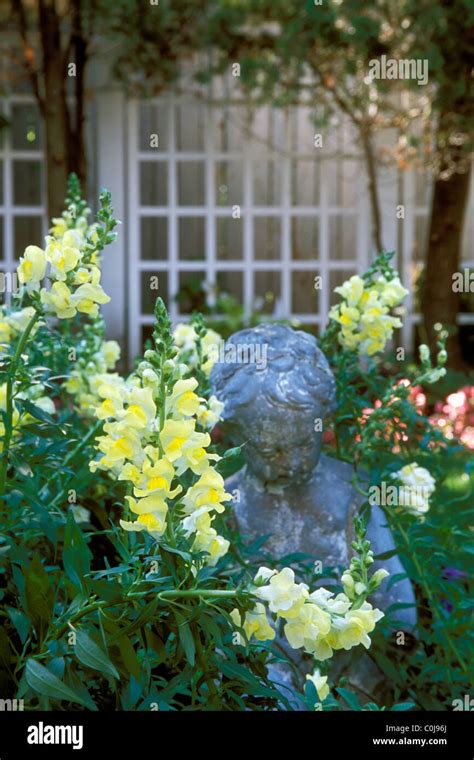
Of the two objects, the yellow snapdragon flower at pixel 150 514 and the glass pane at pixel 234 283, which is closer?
the yellow snapdragon flower at pixel 150 514

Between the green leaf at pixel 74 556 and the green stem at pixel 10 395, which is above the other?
the green stem at pixel 10 395

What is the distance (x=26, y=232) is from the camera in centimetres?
978

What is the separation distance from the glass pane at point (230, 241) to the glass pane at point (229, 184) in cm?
23

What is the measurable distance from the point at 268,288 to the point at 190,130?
4.94 ft

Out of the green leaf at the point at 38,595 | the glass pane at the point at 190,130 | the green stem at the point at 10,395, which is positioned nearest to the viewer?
the green leaf at the point at 38,595

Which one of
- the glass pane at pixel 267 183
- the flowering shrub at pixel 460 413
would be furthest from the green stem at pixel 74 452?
the glass pane at pixel 267 183

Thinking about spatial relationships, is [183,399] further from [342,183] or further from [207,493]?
[342,183]

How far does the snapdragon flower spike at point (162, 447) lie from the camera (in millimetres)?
1553

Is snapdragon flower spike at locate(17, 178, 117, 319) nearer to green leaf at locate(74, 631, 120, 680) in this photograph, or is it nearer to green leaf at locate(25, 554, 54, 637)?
green leaf at locate(25, 554, 54, 637)

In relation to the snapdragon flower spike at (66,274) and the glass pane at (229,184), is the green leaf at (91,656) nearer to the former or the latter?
the snapdragon flower spike at (66,274)

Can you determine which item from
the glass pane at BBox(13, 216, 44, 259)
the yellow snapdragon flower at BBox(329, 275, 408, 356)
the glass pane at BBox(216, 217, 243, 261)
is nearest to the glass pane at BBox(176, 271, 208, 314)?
the glass pane at BBox(216, 217, 243, 261)

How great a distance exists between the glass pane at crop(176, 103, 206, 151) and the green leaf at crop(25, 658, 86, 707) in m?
8.49

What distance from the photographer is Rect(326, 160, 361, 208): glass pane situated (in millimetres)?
9409

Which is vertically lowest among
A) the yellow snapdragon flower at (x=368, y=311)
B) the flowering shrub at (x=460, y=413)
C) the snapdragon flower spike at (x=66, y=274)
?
the flowering shrub at (x=460, y=413)
